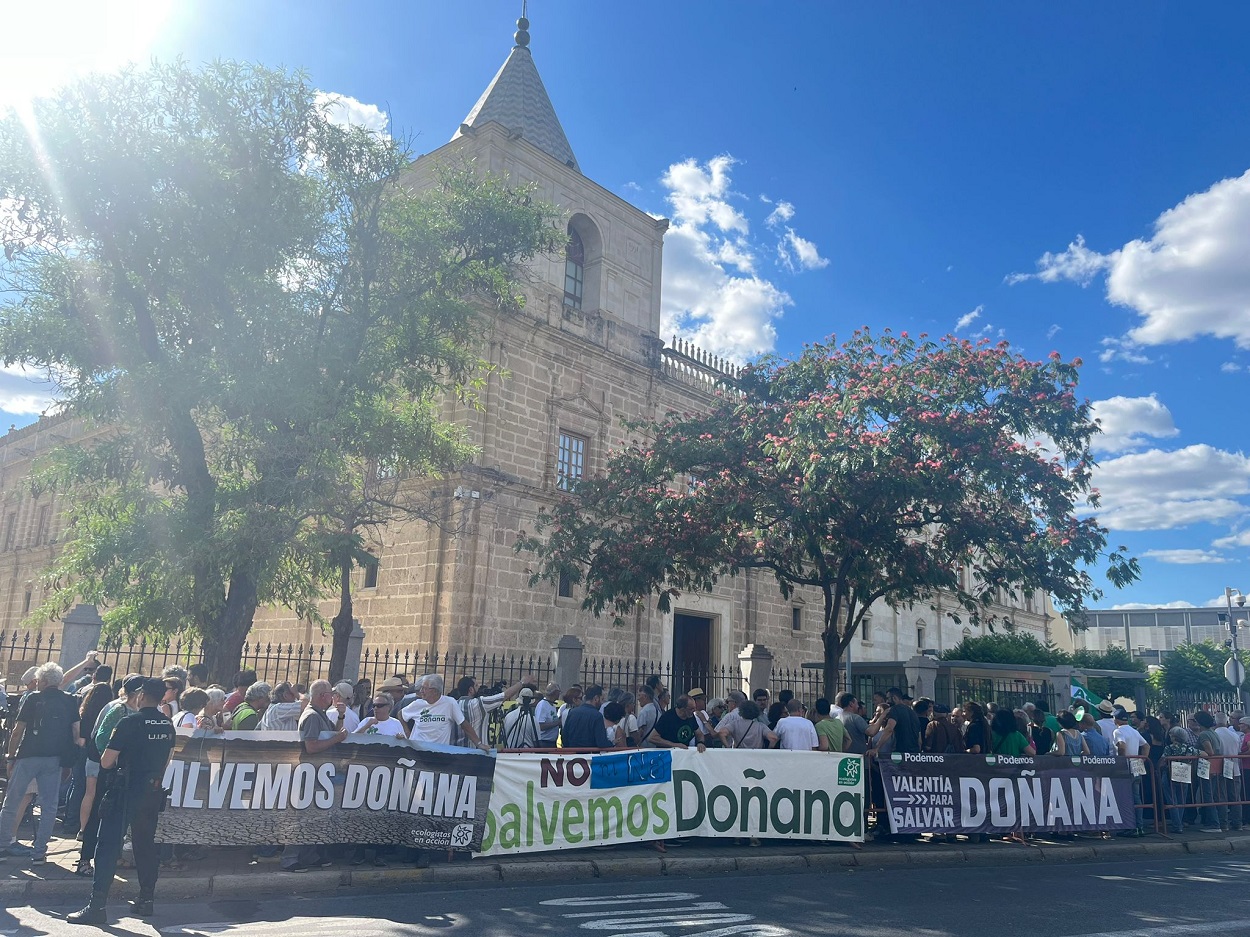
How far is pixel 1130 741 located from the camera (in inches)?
501

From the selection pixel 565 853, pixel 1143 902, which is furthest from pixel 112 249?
pixel 1143 902

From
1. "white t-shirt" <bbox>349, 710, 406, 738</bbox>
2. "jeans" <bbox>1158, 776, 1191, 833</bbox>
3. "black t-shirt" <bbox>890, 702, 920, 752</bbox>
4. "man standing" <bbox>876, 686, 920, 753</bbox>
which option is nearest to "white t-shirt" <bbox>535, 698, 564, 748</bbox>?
"white t-shirt" <bbox>349, 710, 406, 738</bbox>

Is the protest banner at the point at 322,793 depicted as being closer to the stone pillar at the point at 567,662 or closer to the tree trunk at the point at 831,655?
the stone pillar at the point at 567,662

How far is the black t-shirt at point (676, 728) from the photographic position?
10.1m

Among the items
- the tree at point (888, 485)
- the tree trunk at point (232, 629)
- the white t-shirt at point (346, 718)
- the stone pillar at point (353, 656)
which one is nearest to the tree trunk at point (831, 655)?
the tree at point (888, 485)

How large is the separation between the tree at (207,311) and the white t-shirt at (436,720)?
12.2 ft

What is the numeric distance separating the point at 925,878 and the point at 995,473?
6.30 metres

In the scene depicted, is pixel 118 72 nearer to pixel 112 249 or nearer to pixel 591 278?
pixel 112 249

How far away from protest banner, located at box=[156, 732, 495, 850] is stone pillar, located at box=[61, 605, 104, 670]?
18.0 feet

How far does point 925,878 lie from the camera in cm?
931

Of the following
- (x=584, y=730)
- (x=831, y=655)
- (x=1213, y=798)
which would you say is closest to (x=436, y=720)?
(x=584, y=730)

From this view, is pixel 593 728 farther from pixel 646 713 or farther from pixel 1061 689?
pixel 1061 689

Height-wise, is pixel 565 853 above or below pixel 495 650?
below

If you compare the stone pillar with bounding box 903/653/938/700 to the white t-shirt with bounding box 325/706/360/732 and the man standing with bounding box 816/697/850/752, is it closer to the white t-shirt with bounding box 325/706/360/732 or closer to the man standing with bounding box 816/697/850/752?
the man standing with bounding box 816/697/850/752
